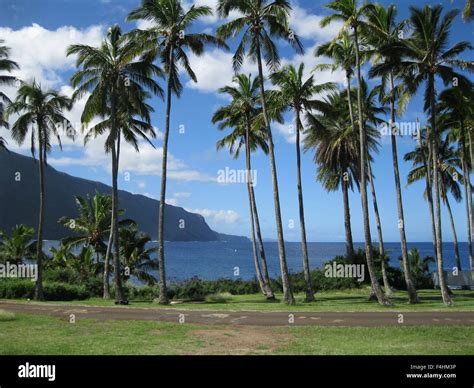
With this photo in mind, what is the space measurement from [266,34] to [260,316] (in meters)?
16.7

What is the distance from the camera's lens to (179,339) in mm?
13438

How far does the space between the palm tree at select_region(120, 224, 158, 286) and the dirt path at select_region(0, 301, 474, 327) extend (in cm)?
1636

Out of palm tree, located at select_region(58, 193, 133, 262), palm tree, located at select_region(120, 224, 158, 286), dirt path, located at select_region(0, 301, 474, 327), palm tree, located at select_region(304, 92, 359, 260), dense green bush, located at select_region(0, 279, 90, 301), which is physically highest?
palm tree, located at select_region(304, 92, 359, 260)

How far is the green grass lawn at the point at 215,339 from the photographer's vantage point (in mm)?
11734

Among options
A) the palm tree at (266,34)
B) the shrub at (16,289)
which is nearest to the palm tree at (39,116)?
the shrub at (16,289)

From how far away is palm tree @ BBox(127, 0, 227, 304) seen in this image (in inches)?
1014

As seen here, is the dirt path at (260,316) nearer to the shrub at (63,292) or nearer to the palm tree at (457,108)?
the shrub at (63,292)

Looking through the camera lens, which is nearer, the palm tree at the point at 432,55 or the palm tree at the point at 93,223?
the palm tree at the point at 432,55

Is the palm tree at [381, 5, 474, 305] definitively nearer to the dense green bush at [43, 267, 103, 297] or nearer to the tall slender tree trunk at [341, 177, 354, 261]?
the tall slender tree trunk at [341, 177, 354, 261]

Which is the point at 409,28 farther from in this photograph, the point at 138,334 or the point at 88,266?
the point at 88,266

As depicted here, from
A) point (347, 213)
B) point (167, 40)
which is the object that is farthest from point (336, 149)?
point (167, 40)

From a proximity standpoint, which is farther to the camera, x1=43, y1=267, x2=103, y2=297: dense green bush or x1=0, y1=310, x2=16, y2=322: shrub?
x1=43, y1=267, x2=103, y2=297: dense green bush

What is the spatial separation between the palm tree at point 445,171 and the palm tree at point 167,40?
863 inches

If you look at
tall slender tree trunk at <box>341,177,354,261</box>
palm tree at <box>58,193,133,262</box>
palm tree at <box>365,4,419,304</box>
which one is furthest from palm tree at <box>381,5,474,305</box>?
palm tree at <box>58,193,133,262</box>
